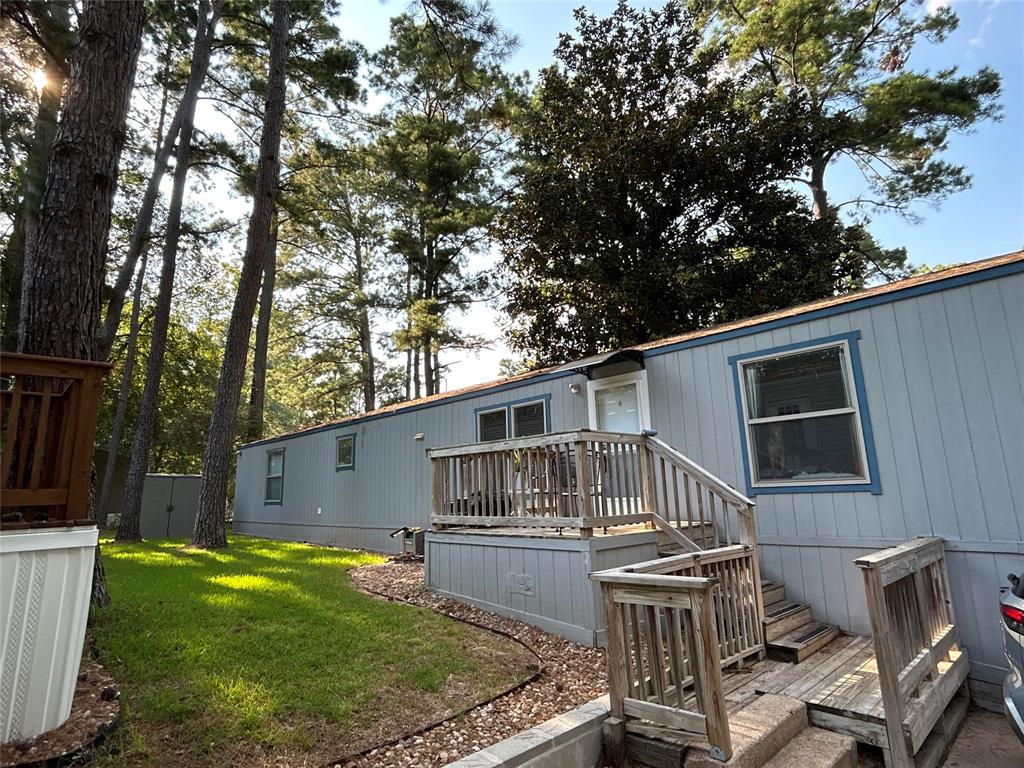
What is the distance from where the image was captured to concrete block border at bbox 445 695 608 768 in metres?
2.52

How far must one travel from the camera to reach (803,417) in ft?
16.7

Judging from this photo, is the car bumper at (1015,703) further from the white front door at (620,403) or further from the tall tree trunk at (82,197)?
the tall tree trunk at (82,197)

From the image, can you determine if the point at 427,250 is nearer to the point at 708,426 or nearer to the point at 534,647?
the point at 708,426

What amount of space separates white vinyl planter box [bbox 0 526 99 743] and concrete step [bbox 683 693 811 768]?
2903 mm

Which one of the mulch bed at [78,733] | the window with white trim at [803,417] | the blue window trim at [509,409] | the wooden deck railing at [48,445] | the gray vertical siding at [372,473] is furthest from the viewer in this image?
the gray vertical siding at [372,473]

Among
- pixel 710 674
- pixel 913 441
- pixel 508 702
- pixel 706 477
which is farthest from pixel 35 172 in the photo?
pixel 913 441

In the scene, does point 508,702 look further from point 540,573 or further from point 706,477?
point 706,477

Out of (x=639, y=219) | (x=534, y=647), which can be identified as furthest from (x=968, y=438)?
(x=639, y=219)

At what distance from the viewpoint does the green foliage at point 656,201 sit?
12273 millimetres

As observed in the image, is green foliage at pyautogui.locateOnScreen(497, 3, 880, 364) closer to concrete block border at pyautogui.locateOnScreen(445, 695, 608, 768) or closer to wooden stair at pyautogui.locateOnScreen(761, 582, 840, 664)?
wooden stair at pyautogui.locateOnScreen(761, 582, 840, 664)

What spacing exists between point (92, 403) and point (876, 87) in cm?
1754

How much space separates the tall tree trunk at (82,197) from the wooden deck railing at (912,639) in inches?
196

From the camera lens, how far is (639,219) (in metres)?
13.7

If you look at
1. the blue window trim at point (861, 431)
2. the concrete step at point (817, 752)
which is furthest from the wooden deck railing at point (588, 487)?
the concrete step at point (817, 752)
